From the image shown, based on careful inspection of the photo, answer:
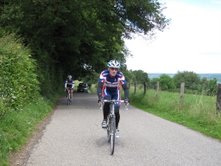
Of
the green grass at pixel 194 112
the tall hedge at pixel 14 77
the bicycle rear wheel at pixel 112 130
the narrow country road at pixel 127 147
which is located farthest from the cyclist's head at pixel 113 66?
the green grass at pixel 194 112

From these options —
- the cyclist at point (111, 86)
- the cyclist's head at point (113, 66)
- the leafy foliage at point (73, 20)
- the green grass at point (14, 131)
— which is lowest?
the green grass at point (14, 131)

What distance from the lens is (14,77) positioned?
1650 cm

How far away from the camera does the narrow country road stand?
967cm

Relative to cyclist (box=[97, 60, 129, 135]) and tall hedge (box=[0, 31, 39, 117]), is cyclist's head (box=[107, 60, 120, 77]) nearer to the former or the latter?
cyclist (box=[97, 60, 129, 135])

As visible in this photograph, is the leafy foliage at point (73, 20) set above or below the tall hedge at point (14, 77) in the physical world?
above

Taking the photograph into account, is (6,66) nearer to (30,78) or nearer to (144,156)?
(30,78)

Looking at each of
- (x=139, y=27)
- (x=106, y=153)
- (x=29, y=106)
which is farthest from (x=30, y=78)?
(x=139, y=27)

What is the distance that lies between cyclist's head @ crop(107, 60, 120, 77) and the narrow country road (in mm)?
1851

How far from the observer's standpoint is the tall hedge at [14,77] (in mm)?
14672

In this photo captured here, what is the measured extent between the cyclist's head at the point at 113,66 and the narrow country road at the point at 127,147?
1.85 meters

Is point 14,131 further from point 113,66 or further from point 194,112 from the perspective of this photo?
point 194,112

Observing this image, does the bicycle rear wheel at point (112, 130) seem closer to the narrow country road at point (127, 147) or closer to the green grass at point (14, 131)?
the narrow country road at point (127, 147)

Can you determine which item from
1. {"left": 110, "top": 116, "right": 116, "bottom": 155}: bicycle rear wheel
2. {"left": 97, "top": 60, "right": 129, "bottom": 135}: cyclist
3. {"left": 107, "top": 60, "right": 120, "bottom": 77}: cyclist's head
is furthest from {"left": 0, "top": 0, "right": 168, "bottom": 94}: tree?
{"left": 110, "top": 116, "right": 116, "bottom": 155}: bicycle rear wheel

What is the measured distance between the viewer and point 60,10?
26.1 m
